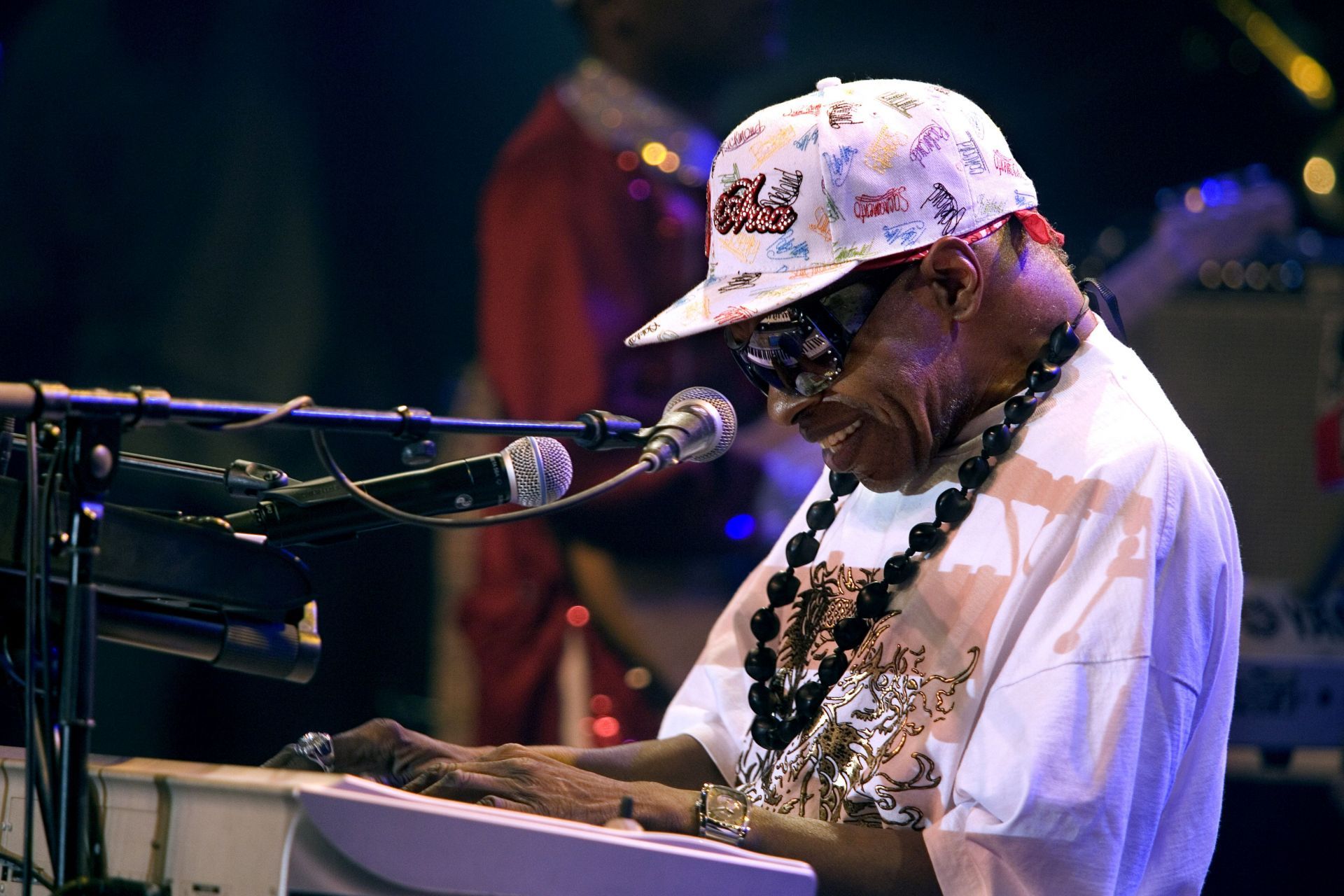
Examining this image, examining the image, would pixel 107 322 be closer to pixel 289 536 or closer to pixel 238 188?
pixel 238 188

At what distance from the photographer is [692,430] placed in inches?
77.5

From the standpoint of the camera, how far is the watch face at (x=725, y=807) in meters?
1.89

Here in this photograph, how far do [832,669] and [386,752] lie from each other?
0.77 metres

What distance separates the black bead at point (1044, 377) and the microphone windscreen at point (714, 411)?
1.71 feet

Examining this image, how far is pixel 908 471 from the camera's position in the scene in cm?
226

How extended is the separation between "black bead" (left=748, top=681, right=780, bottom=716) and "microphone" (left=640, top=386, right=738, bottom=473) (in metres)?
0.54

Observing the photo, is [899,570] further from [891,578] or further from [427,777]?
[427,777]

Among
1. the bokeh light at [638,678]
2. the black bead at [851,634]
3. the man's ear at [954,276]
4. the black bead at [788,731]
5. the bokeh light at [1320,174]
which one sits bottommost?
the bokeh light at [638,678]

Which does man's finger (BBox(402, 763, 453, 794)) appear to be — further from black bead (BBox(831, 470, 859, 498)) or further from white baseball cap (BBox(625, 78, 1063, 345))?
black bead (BBox(831, 470, 859, 498))

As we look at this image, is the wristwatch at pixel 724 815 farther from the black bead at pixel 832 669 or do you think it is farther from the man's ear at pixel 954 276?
the man's ear at pixel 954 276

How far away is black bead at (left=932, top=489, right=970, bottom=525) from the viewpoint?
2203 mm

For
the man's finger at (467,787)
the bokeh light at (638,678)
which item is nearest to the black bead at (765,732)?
the man's finger at (467,787)

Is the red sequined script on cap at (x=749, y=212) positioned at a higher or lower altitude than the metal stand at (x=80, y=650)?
higher

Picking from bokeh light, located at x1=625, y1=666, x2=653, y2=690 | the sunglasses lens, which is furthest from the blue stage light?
the sunglasses lens
